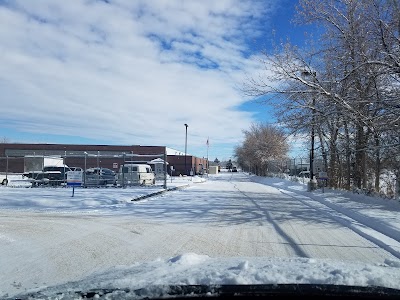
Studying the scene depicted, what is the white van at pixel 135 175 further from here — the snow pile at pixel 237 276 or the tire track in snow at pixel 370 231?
the snow pile at pixel 237 276

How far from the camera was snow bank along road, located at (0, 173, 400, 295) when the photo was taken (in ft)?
22.7

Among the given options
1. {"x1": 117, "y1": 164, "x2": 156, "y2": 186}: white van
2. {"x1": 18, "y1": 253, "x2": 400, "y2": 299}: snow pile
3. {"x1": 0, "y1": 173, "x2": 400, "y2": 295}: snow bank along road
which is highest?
{"x1": 117, "y1": 164, "x2": 156, "y2": 186}: white van

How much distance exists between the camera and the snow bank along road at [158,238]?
22.7 ft

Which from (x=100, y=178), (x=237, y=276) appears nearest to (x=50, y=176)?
(x=100, y=178)

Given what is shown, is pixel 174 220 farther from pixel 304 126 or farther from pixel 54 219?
pixel 304 126

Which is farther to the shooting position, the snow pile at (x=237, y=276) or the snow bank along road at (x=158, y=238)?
the snow bank along road at (x=158, y=238)

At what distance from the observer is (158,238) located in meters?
9.43

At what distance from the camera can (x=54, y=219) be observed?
501 inches

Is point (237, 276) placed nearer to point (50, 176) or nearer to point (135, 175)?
point (135, 175)

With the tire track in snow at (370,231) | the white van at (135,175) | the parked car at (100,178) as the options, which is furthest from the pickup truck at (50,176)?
the tire track in snow at (370,231)

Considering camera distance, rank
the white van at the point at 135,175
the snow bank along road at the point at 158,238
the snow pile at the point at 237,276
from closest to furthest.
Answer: the snow pile at the point at 237,276 < the snow bank along road at the point at 158,238 < the white van at the point at 135,175

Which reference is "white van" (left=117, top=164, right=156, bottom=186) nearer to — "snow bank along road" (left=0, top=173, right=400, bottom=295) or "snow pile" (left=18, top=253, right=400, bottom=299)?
"snow bank along road" (left=0, top=173, right=400, bottom=295)

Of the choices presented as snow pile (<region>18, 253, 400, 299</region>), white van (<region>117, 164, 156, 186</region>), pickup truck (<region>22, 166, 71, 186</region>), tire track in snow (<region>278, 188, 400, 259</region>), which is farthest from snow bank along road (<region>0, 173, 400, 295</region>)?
white van (<region>117, 164, 156, 186</region>)

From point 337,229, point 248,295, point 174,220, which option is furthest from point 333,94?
point 248,295
